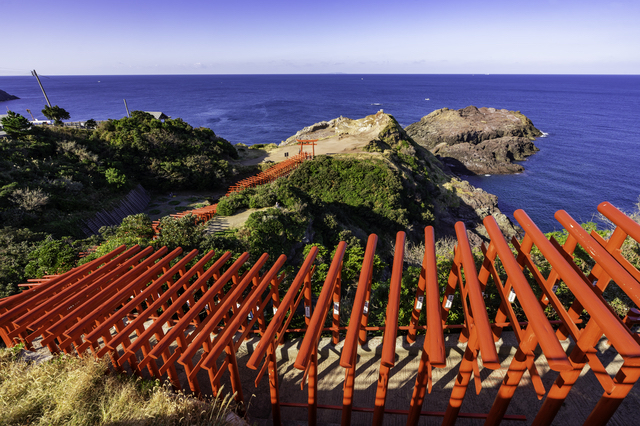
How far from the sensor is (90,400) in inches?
177

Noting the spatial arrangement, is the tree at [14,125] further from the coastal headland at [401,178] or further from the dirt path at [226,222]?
the dirt path at [226,222]

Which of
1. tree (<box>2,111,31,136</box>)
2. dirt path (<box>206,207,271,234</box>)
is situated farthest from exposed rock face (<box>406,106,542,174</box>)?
tree (<box>2,111,31,136</box>)

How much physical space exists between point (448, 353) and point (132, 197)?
24219 mm

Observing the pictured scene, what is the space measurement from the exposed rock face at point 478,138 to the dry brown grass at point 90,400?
61133mm

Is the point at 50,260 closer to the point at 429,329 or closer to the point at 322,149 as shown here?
the point at 429,329

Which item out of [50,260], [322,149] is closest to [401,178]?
[322,149]

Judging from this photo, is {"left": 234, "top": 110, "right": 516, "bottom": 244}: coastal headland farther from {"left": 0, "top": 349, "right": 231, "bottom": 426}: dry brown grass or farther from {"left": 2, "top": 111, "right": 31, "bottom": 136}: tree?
{"left": 0, "top": 349, "right": 231, "bottom": 426}: dry brown grass

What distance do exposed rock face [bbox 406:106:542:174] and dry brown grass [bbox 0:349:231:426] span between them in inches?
2407

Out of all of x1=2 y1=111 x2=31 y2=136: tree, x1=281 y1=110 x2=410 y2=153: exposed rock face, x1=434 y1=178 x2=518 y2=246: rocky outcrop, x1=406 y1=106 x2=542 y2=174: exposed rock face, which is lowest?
x1=434 y1=178 x2=518 y2=246: rocky outcrop

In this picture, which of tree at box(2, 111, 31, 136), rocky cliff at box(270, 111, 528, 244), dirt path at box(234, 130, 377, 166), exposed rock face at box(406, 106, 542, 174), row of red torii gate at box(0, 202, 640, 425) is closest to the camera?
row of red torii gate at box(0, 202, 640, 425)

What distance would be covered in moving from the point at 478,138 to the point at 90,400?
80198 millimetres

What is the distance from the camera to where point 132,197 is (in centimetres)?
2258

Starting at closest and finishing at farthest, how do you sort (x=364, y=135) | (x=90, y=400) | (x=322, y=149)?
1. (x=90, y=400)
2. (x=322, y=149)
3. (x=364, y=135)

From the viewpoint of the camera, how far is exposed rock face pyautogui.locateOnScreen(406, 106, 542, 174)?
58.6 m
